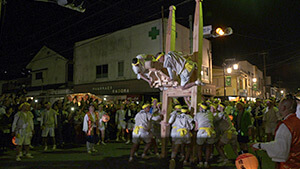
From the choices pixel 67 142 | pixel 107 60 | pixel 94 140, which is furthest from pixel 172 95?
pixel 107 60

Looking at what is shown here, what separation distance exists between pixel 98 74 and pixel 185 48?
408 inches

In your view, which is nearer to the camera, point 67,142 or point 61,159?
point 61,159

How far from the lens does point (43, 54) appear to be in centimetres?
3131

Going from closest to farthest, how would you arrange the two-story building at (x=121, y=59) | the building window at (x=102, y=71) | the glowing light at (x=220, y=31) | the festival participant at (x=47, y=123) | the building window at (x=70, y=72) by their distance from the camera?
the festival participant at (x=47, y=123)
the glowing light at (x=220, y=31)
the two-story building at (x=121, y=59)
the building window at (x=102, y=71)
the building window at (x=70, y=72)

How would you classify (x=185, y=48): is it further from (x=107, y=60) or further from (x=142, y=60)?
(x=142, y=60)

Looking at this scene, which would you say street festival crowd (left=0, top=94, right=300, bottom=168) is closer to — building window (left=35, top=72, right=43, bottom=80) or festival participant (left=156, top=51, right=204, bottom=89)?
festival participant (left=156, top=51, right=204, bottom=89)

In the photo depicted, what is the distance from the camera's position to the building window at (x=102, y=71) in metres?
24.4

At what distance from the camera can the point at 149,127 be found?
7922 millimetres

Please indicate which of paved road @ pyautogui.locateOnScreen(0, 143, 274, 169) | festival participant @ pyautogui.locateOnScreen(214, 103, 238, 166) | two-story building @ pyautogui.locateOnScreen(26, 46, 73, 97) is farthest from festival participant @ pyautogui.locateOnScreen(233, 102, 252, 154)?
two-story building @ pyautogui.locateOnScreen(26, 46, 73, 97)

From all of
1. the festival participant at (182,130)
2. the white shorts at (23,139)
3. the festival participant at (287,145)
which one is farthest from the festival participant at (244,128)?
the white shorts at (23,139)

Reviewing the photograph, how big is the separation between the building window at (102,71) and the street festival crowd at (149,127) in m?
10.8

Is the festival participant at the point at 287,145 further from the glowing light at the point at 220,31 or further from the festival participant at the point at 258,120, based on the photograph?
the festival participant at the point at 258,120

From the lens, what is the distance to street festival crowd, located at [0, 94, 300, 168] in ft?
23.6

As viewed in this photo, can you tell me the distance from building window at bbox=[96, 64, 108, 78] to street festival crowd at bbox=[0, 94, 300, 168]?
10801 mm
